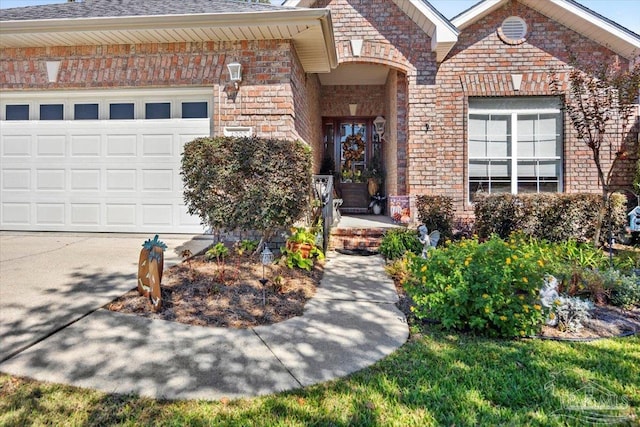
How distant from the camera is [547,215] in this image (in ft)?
21.3

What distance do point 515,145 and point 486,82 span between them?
1556 millimetres

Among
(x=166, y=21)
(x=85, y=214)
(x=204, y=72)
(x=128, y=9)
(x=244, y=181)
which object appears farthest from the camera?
(x=85, y=214)

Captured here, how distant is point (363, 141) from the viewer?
11578mm

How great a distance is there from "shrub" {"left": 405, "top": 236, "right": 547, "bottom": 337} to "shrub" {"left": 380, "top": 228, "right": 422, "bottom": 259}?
2540 mm

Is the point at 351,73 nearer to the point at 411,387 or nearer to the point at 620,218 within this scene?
the point at 620,218

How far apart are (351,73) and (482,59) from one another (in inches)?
123

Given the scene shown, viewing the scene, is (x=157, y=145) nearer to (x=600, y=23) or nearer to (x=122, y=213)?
(x=122, y=213)

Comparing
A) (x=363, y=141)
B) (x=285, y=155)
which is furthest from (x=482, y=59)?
(x=285, y=155)

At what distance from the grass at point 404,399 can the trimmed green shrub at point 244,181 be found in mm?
2585

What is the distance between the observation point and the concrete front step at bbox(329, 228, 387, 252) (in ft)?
22.0

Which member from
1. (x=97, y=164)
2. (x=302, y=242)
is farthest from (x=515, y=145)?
(x=97, y=164)

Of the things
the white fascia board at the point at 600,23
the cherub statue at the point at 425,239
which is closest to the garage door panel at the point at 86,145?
the cherub statue at the point at 425,239

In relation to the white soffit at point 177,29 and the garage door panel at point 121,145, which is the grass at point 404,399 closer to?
the white soffit at point 177,29

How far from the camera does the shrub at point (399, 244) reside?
595 centimetres
